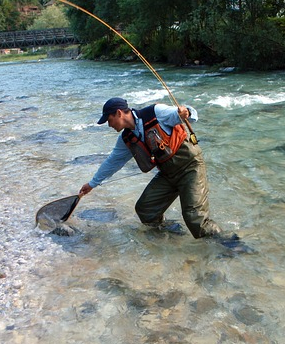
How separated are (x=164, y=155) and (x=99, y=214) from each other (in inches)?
64.2

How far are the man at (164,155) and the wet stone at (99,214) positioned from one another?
0.79 metres

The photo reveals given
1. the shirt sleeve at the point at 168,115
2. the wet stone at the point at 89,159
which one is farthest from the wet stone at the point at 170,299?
the wet stone at the point at 89,159

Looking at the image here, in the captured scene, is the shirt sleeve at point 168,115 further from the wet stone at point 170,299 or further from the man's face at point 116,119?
the wet stone at point 170,299

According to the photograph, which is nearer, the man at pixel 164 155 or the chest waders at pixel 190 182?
the man at pixel 164 155

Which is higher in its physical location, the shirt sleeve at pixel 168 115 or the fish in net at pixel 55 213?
the shirt sleeve at pixel 168 115

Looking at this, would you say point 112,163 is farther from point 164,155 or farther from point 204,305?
point 204,305

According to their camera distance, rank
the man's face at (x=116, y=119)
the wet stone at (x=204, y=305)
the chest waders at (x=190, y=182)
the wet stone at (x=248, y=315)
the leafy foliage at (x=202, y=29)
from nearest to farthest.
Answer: the wet stone at (x=248, y=315) → the wet stone at (x=204, y=305) → the man's face at (x=116, y=119) → the chest waders at (x=190, y=182) → the leafy foliage at (x=202, y=29)

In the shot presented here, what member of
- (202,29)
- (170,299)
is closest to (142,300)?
(170,299)

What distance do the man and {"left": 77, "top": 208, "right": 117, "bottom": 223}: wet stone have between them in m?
0.79

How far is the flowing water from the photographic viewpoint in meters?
3.25

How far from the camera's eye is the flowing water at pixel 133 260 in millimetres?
3246

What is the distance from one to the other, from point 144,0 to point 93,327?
2747cm

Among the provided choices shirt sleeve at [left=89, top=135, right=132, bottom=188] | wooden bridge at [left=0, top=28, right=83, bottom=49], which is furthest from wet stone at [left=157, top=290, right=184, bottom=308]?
wooden bridge at [left=0, top=28, right=83, bottom=49]

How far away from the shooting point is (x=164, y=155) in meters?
4.14
